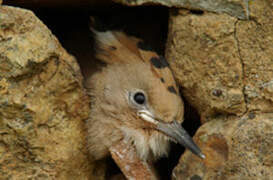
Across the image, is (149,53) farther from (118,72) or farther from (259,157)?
(259,157)

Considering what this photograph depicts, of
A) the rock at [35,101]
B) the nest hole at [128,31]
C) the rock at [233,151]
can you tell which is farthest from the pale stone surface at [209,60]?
the rock at [35,101]

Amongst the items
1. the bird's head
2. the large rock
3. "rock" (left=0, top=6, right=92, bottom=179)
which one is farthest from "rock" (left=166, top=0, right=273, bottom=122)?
"rock" (left=0, top=6, right=92, bottom=179)

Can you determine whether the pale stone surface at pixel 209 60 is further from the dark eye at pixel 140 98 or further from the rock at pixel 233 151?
the dark eye at pixel 140 98

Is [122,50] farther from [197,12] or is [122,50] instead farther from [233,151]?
[233,151]

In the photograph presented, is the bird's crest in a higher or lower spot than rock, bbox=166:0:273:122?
lower

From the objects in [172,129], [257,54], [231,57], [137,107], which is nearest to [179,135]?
[172,129]

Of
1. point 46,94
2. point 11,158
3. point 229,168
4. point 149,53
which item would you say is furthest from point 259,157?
point 11,158

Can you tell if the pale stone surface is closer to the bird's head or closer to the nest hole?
the bird's head

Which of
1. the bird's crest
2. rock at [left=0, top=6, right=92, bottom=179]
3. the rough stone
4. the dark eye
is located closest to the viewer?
rock at [left=0, top=6, right=92, bottom=179]
